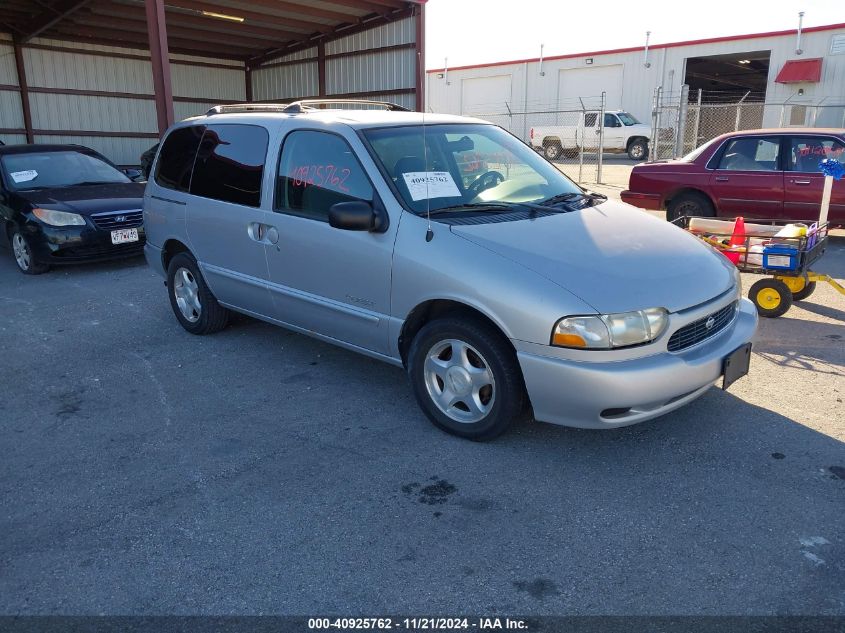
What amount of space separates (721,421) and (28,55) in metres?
17.8

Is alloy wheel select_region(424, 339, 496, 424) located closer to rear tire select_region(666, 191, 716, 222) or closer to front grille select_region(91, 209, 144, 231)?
front grille select_region(91, 209, 144, 231)

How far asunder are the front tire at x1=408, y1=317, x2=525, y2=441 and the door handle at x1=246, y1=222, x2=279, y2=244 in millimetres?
1322

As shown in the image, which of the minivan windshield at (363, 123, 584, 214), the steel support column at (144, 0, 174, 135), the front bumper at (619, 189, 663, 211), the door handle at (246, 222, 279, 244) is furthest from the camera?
the steel support column at (144, 0, 174, 135)

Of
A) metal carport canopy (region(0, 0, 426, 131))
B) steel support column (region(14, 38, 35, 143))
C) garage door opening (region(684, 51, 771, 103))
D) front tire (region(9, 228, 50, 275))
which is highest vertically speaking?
garage door opening (region(684, 51, 771, 103))

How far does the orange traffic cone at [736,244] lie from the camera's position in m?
5.87

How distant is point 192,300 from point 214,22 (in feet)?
40.3

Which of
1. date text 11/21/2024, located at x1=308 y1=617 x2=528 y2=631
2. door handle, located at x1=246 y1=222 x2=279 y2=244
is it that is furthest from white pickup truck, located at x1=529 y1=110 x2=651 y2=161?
date text 11/21/2024, located at x1=308 y1=617 x2=528 y2=631

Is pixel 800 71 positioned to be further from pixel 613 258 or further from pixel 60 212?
pixel 613 258

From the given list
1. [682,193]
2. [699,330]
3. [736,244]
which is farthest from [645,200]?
[699,330]

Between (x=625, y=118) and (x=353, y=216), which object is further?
(x=625, y=118)

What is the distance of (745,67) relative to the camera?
32.8 meters

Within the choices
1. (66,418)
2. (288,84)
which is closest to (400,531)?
(66,418)

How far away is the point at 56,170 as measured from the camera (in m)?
9.08

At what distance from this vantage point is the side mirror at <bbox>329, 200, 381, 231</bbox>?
383 cm
